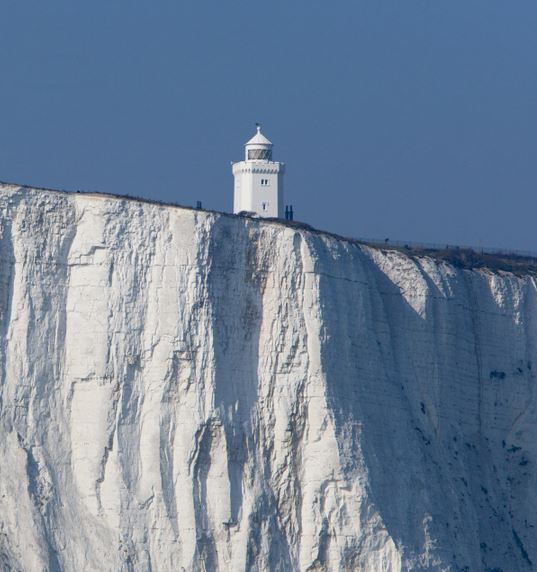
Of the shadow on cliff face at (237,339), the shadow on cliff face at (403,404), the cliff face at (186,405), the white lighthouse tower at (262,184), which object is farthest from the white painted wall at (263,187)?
the shadow on cliff face at (237,339)

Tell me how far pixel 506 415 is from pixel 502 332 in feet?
8.75

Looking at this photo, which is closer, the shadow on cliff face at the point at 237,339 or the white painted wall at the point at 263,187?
the shadow on cliff face at the point at 237,339

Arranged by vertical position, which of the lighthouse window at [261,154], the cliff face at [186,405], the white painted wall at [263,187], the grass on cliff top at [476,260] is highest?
the lighthouse window at [261,154]

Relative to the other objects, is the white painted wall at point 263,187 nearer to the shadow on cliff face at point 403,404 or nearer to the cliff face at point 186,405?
the shadow on cliff face at point 403,404

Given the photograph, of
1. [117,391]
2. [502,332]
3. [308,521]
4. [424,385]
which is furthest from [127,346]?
[502,332]

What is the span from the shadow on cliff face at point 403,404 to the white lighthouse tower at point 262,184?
13.0 meters

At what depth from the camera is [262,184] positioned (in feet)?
309

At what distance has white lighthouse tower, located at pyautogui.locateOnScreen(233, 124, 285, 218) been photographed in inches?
3703

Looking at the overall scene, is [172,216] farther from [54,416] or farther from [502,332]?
[502,332]

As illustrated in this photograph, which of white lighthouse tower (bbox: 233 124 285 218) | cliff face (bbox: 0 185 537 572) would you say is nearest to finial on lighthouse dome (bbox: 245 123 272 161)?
white lighthouse tower (bbox: 233 124 285 218)

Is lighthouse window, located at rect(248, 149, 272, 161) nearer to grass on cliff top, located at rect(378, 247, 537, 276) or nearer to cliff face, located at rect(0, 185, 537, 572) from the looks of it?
grass on cliff top, located at rect(378, 247, 537, 276)

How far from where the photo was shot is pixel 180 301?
7112 centimetres

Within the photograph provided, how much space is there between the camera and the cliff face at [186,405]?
6994 centimetres

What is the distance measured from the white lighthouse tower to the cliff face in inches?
754
